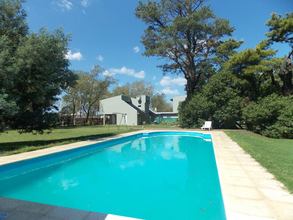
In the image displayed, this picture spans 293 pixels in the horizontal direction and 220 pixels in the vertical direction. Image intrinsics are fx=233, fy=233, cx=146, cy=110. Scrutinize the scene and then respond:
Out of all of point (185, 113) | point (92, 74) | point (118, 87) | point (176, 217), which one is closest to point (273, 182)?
point (176, 217)

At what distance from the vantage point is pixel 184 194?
4.67m

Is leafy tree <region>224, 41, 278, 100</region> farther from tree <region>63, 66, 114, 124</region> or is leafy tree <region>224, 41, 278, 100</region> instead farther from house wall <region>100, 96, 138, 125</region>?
tree <region>63, 66, 114, 124</region>

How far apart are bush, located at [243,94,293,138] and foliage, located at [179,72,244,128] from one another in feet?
8.80

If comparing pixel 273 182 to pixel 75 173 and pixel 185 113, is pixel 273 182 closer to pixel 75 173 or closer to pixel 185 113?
pixel 75 173

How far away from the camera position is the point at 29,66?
901 cm

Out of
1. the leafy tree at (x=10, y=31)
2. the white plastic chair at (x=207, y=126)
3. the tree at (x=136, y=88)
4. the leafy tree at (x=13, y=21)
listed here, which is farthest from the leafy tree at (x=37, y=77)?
the tree at (x=136, y=88)

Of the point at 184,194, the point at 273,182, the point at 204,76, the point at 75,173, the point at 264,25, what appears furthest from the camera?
the point at 204,76

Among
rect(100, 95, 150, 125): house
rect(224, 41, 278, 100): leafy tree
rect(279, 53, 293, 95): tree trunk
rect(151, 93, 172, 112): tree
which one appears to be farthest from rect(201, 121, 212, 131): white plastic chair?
rect(151, 93, 172, 112): tree

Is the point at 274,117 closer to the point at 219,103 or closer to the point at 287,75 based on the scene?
the point at 287,75

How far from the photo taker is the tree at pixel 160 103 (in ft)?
185

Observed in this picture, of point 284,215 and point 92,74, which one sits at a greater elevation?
point 92,74

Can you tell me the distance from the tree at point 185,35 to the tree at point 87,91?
49.3 feet

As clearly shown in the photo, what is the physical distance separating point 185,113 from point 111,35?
1029cm

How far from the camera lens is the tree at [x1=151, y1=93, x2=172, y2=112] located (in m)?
56.4
